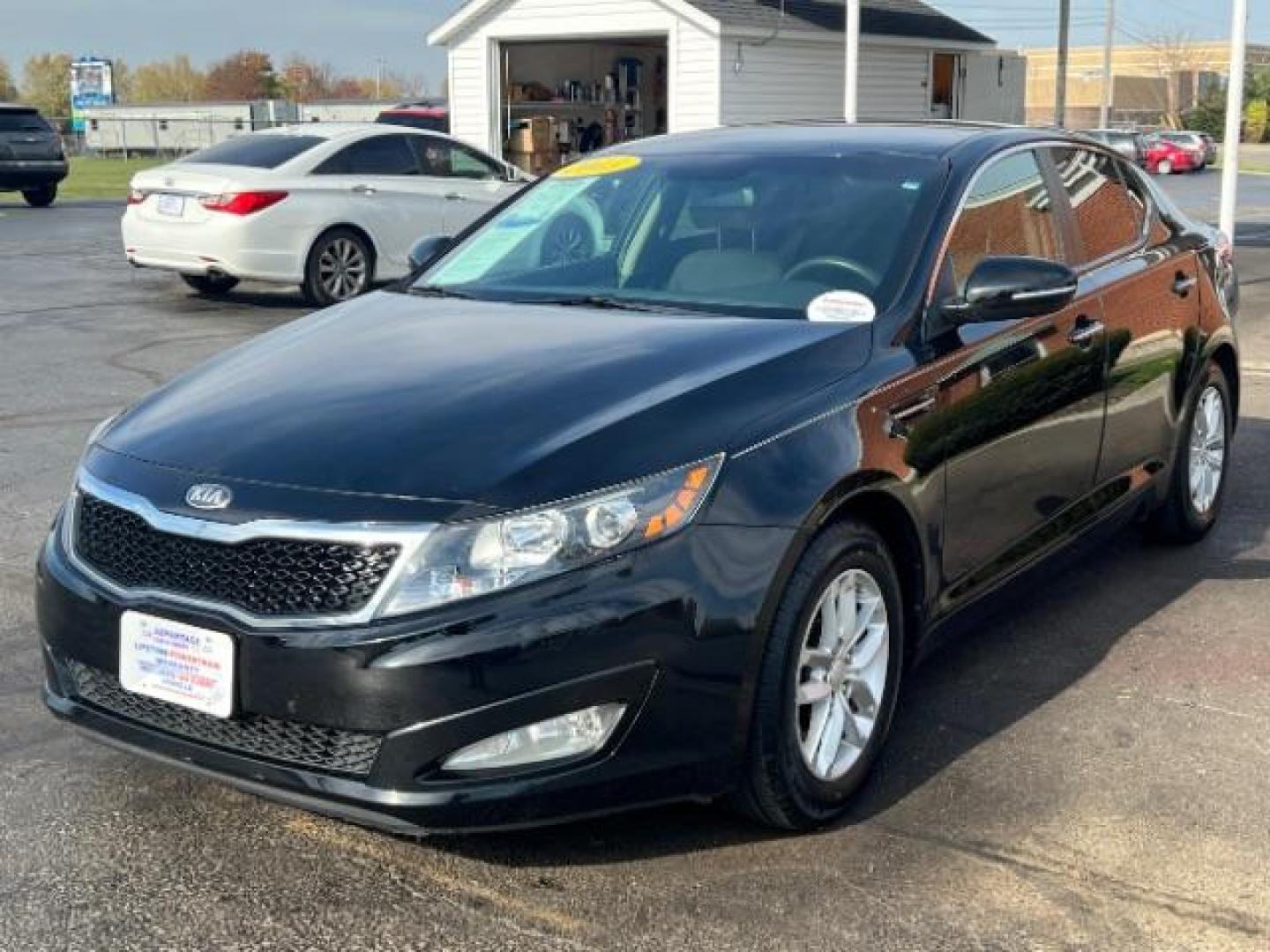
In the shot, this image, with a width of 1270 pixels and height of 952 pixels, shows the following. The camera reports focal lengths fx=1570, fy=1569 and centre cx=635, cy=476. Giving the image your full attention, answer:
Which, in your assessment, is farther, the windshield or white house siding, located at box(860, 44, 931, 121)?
white house siding, located at box(860, 44, 931, 121)

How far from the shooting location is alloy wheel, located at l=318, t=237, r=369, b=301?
1352 cm

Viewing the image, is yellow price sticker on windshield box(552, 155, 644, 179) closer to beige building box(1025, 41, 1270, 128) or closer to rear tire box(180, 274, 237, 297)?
rear tire box(180, 274, 237, 297)

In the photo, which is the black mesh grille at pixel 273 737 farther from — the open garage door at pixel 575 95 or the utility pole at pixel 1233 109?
the open garage door at pixel 575 95

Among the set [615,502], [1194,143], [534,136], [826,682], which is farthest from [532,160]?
[1194,143]

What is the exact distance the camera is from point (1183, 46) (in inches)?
3580

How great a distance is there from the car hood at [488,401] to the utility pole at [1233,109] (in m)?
10.4

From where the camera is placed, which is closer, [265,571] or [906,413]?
[265,571]

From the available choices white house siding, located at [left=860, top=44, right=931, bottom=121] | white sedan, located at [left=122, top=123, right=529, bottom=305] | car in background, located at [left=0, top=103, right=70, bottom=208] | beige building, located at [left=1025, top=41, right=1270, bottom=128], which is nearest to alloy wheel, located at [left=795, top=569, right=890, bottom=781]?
white sedan, located at [left=122, top=123, right=529, bottom=305]

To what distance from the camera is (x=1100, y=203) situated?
5.41m

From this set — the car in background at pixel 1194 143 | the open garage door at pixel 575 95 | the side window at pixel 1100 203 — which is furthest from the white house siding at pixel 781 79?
the car in background at pixel 1194 143

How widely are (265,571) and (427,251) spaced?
7.82 ft

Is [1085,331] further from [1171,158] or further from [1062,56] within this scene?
[1171,158]

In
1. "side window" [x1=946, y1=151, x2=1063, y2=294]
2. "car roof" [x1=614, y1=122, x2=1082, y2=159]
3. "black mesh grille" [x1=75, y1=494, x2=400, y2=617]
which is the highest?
"car roof" [x1=614, y1=122, x2=1082, y2=159]

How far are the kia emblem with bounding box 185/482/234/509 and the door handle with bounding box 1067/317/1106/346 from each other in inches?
105
